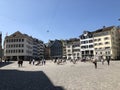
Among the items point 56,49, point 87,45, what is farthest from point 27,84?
point 56,49

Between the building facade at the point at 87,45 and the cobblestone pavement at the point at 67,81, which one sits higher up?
the building facade at the point at 87,45

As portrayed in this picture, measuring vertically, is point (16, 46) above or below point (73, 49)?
above

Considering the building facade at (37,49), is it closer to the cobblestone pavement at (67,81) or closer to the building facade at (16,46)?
the building facade at (16,46)

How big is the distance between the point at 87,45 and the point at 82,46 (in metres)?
4.46

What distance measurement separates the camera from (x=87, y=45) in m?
118

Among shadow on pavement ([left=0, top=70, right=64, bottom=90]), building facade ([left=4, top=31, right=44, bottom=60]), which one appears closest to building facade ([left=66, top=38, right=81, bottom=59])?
building facade ([left=4, top=31, right=44, bottom=60])

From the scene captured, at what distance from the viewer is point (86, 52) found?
118812 millimetres

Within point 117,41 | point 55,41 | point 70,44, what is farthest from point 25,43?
point 117,41

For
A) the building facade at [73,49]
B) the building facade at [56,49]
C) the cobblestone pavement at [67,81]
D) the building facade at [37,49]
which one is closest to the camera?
the cobblestone pavement at [67,81]

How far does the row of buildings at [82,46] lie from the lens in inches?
4126

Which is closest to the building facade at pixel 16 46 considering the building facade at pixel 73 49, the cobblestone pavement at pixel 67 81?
the building facade at pixel 73 49

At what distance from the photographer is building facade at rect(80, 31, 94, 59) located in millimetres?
115000

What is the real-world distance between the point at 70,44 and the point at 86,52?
21.0m

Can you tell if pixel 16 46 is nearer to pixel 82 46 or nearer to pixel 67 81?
pixel 82 46
